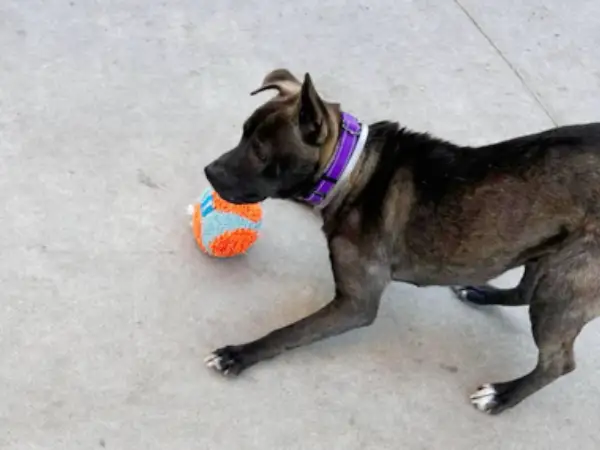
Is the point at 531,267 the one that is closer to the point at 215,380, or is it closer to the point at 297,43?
the point at 215,380

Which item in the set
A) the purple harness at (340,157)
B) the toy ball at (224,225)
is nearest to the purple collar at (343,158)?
the purple harness at (340,157)

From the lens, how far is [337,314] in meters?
2.63

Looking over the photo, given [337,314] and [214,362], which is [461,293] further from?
[214,362]

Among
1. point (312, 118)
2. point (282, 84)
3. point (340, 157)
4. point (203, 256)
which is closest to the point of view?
point (312, 118)

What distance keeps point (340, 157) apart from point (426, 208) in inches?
9.9

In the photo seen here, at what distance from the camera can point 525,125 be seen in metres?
3.53

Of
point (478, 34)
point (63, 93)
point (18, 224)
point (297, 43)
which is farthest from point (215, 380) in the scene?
point (478, 34)

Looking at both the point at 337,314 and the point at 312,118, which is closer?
the point at 312,118

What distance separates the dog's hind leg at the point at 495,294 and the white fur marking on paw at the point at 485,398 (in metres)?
0.28

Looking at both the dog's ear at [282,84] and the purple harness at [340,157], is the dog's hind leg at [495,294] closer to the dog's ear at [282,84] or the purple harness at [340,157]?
the purple harness at [340,157]

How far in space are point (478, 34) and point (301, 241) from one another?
1.38 metres

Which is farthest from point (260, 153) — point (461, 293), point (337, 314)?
point (461, 293)

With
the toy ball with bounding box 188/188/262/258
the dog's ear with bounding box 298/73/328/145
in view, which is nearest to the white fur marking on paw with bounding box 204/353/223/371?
the toy ball with bounding box 188/188/262/258

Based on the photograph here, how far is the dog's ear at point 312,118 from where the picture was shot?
92.3 inches
